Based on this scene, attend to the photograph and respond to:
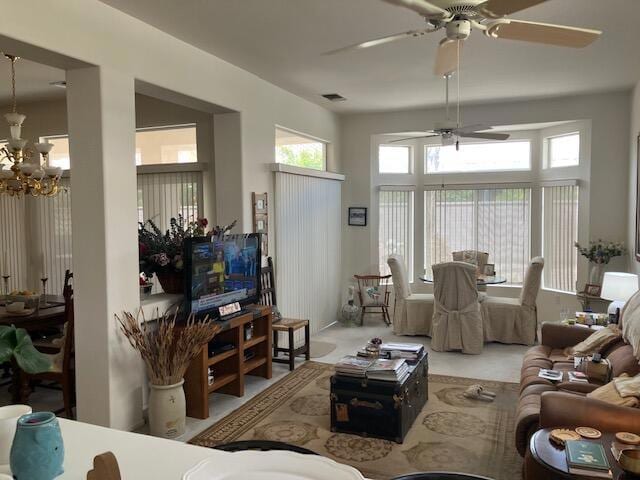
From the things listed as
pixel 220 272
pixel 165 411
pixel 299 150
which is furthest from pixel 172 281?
pixel 299 150

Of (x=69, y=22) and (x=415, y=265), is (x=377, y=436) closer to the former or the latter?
(x=69, y=22)

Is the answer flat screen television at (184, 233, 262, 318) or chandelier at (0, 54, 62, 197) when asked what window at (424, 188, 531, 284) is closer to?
flat screen television at (184, 233, 262, 318)

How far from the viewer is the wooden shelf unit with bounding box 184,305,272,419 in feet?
13.0

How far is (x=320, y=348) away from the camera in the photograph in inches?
237

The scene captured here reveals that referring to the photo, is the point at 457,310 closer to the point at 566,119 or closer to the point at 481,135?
the point at 481,135

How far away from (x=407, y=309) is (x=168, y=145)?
3442 mm

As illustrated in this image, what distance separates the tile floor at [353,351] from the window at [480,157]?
8.40ft

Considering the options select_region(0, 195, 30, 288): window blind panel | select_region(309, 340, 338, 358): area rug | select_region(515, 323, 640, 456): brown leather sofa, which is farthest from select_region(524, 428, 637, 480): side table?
select_region(0, 195, 30, 288): window blind panel

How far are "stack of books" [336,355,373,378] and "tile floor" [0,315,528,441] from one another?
1.08 m

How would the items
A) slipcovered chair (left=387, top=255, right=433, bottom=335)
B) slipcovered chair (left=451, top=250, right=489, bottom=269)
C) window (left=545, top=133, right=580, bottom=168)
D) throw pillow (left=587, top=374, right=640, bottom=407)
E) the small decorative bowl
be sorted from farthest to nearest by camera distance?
slipcovered chair (left=451, top=250, right=489, bottom=269) < window (left=545, top=133, right=580, bottom=168) < slipcovered chair (left=387, top=255, right=433, bottom=335) < throw pillow (left=587, top=374, right=640, bottom=407) < the small decorative bowl

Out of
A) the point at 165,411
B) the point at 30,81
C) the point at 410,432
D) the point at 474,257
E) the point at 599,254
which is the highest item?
the point at 30,81

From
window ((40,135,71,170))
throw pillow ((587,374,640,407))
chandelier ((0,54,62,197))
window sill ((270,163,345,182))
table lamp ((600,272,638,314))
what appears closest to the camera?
throw pillow ((587,374,640,407))

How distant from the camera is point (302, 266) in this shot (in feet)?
21.0

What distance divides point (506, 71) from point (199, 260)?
3.56 metres
